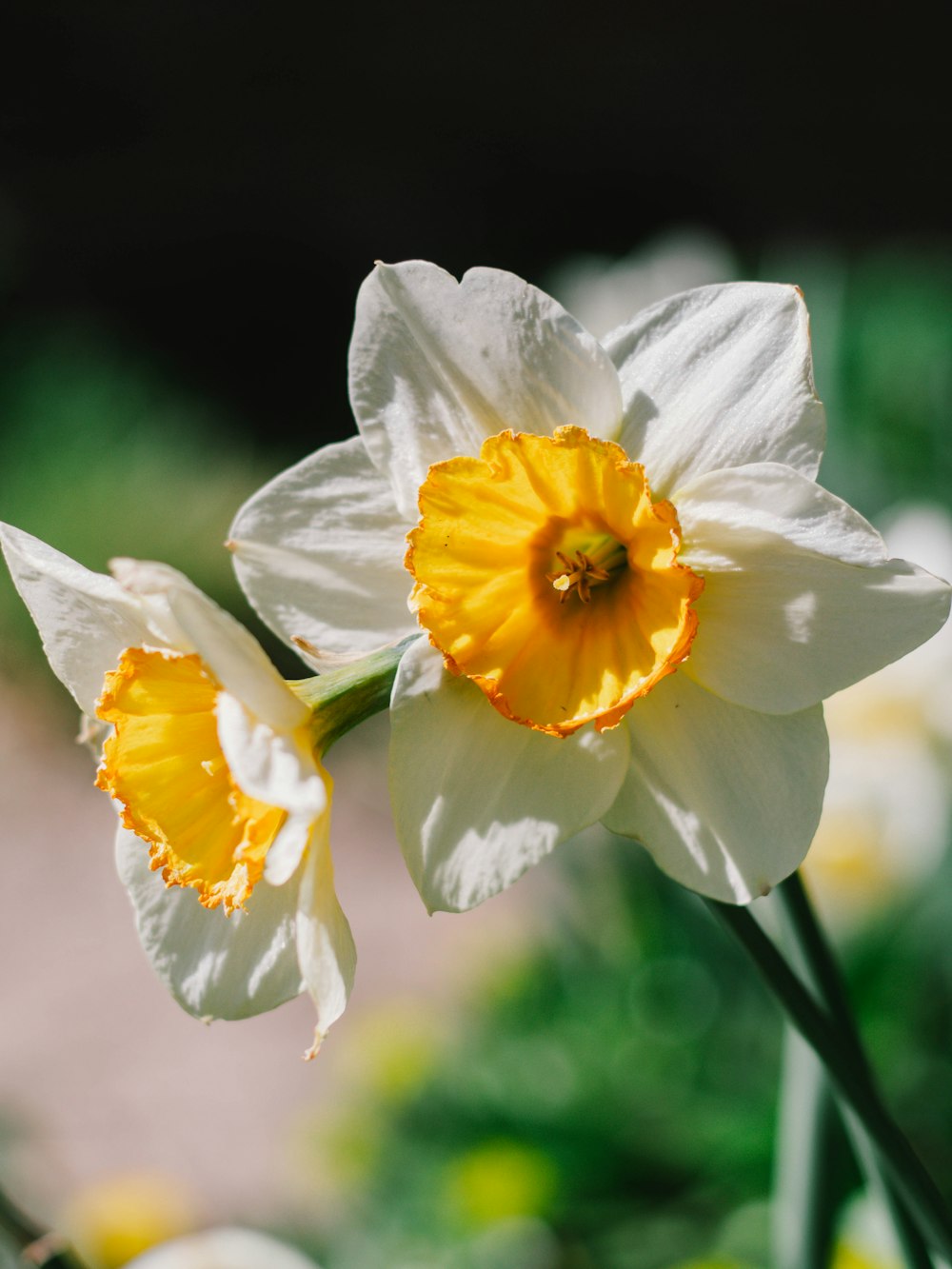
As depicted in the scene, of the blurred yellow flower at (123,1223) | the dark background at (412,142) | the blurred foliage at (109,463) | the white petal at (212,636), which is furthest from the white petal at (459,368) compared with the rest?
the dark background at (412,142)

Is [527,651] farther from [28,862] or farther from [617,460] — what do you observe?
[28,862]

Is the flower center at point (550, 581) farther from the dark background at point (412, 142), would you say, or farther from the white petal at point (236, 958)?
the dark background at point (412, 142)

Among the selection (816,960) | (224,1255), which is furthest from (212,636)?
(224,1255)

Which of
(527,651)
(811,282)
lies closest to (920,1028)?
(811,282)

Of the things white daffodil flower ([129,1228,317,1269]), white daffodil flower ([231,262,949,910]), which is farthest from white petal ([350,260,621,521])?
white daffodil flower ([129,1228,317,1269])

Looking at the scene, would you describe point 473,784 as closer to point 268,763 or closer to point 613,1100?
point 268,763
